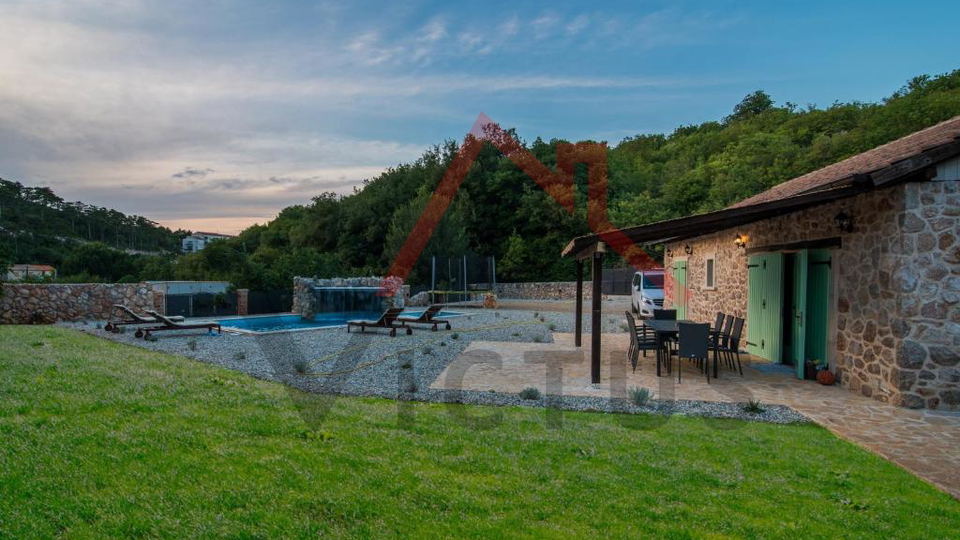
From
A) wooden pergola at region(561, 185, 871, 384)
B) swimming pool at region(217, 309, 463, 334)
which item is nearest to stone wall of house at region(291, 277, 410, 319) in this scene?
swimming pool at region(217, 309, 463, 334)

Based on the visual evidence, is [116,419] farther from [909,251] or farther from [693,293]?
[693,293]

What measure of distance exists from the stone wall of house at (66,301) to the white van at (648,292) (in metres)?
15.4

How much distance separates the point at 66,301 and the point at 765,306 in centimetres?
1793

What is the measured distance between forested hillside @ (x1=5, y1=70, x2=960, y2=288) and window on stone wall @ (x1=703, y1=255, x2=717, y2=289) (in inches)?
581

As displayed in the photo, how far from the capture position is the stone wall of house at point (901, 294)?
19.9ft

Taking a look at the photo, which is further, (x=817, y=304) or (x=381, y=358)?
(x=381, y=358)

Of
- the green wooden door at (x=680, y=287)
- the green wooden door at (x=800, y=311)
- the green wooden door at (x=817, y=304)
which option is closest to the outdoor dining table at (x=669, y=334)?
the green wooden door at (x=800, y=311)

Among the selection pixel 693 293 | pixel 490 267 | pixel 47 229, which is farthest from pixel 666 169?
pixel 47 229

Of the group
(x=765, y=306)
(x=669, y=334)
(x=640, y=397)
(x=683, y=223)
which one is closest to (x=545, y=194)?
(x=765, y=306)

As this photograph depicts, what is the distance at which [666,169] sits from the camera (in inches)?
1464

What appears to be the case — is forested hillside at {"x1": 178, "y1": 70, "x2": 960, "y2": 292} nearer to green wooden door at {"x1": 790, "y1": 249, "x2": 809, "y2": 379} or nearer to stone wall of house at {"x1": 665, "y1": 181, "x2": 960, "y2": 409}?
green wooden door at {"x1": 790, "y1": 249, "x2": 809, "y2": 379}

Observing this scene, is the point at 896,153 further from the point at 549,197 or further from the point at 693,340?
the point at 549,197

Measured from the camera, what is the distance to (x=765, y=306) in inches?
376

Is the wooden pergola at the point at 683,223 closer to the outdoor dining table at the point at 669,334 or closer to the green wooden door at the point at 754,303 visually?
the outdoor dining table at the point at 669,334
